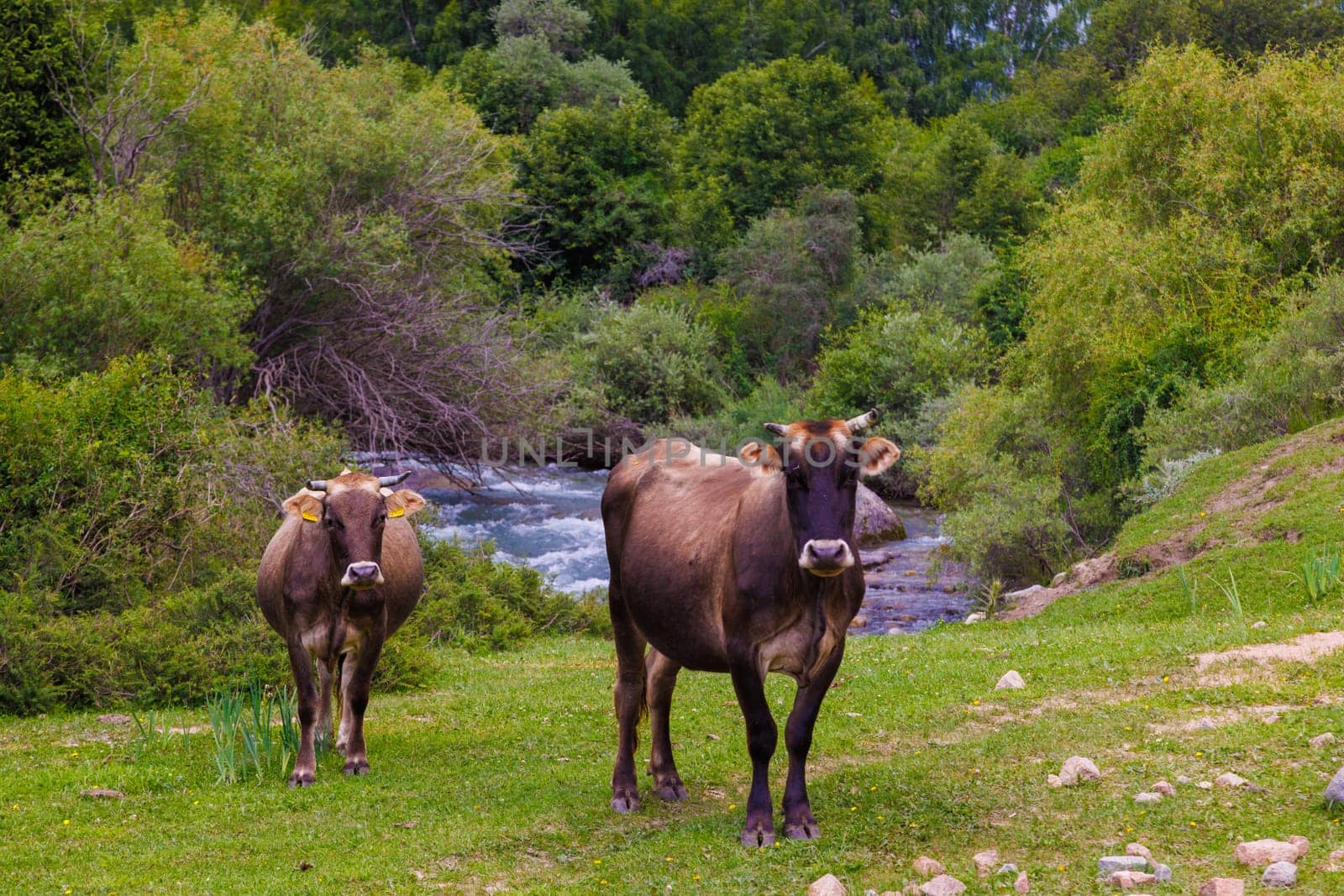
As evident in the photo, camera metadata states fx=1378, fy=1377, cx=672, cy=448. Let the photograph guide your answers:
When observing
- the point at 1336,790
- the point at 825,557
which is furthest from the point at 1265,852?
the point at 825,557

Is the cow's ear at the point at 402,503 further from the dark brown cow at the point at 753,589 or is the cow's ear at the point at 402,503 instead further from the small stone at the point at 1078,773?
the small stone at the point at 1078,773

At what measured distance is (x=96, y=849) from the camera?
8.48 meters

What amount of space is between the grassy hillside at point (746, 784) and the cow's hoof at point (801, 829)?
15cm

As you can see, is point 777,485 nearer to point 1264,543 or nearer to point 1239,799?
point 1239,799

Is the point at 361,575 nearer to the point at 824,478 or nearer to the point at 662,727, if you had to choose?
the point at 662,727

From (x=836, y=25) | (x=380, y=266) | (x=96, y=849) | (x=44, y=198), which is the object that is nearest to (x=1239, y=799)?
(x=96, y=849)

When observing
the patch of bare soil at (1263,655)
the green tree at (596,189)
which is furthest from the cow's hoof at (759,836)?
the green tree at (596,189)

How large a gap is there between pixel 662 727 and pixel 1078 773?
2.76m

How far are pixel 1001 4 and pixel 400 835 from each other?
105 m

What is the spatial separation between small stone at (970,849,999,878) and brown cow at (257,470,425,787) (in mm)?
4733

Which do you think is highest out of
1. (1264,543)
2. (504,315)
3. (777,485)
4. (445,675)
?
(504,315)

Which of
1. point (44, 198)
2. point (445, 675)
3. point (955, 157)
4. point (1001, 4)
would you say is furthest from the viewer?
point (1001, 4)

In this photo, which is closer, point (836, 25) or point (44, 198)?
point (44, 198)

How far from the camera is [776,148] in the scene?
5706 centimetres
